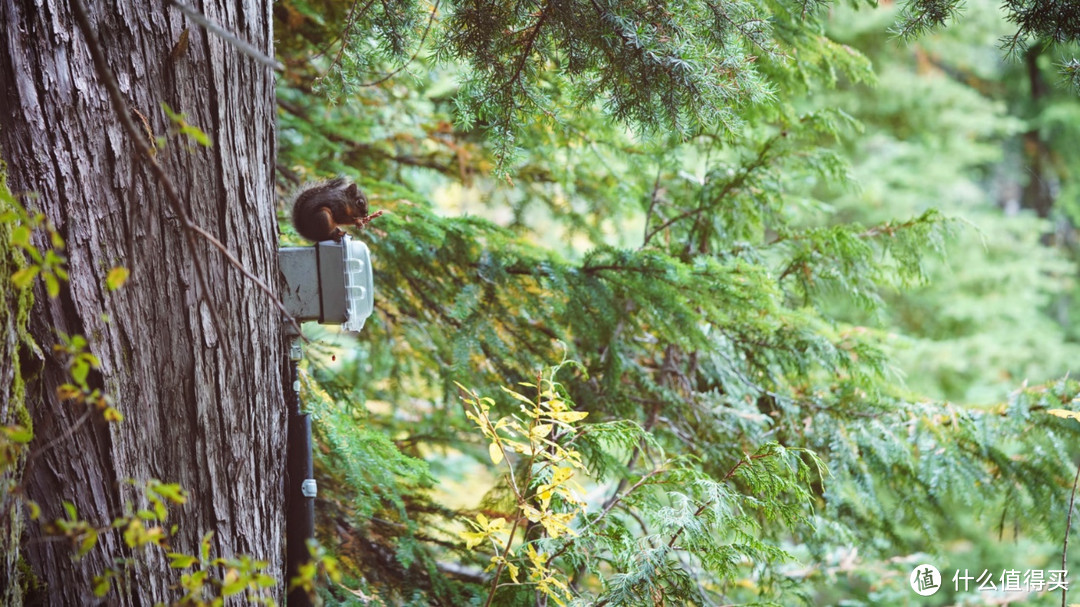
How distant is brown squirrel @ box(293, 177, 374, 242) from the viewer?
1785mm

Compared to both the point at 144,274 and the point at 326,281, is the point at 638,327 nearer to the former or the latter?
the point at 326,281

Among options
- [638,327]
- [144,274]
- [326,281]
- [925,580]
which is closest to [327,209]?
[326,281]

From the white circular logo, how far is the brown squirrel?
2780mm

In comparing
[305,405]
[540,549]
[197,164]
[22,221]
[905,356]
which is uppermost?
[197,164]

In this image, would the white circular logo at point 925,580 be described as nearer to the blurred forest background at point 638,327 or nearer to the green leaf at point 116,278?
the blurred forest background at point 638,327

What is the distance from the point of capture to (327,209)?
1.79 metres

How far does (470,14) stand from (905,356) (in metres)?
6.99

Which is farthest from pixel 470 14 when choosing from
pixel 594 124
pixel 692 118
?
pixel 594 124

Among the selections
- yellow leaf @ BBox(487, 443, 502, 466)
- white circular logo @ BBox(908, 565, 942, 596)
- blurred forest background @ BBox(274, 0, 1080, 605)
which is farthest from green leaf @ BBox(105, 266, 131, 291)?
white circular logo @ BBox(908, 565, 942, 596)

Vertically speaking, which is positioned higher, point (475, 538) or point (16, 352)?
point (16, 352)

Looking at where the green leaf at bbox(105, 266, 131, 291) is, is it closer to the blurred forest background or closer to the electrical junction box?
the electrical junction box

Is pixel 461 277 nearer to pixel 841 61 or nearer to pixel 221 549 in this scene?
pixel 221 549

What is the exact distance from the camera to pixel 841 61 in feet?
9.70

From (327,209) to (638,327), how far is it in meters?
1.26
